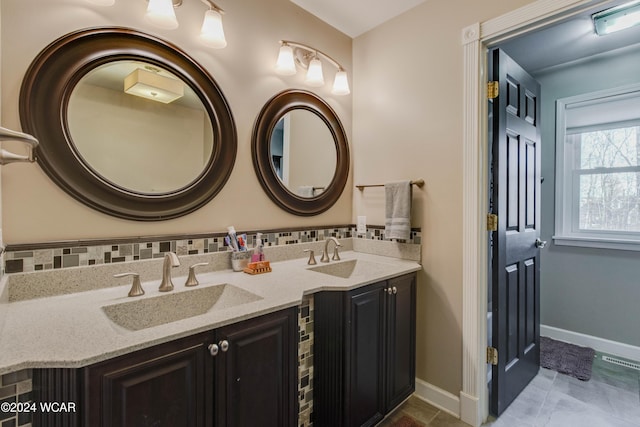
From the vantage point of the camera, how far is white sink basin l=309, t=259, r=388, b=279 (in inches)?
77.0

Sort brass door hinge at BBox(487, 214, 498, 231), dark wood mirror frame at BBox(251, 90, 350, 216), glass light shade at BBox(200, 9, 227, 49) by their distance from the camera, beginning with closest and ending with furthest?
1. glass light shade at BBox(200, 9, 227, 49)
2. brass door hinge at BBox(487, 214, 498, 231)
3. dark wood mirror frame at BBox(251, 90, 350, 216)

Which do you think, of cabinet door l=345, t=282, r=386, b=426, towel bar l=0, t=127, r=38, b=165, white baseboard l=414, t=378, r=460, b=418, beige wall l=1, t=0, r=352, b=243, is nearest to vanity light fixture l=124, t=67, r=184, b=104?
beige wall l=1, t=0, r=352, b=243

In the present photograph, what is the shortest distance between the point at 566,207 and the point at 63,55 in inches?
148

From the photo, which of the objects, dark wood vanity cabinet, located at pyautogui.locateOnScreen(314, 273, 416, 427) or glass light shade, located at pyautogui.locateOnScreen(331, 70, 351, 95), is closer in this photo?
dark wood vanity cabinet, located at pyautogui.locateOnScreen(314, 273, 416, 427)

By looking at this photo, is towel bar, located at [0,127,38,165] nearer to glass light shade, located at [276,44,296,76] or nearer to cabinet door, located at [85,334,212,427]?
cabinet door, located at [85,334,212,427]

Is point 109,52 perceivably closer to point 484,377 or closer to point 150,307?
point 150,307

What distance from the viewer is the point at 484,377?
5.89 ft

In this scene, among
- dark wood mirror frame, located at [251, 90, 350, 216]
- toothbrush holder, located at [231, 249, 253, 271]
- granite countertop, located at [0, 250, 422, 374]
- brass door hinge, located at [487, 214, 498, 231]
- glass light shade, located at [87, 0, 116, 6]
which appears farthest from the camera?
dark wood mirror frame, located at [251, 90, 350, 216]

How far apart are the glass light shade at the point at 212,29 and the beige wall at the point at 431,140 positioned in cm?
118

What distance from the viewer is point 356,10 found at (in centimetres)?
212

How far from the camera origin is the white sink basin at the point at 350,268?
1956 millimetres

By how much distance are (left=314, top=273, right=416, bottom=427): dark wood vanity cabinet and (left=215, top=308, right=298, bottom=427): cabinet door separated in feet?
0.84

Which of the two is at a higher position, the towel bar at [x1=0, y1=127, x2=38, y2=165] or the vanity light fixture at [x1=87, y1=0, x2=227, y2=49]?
the vanity light fixture at [x1=87, y1=0, x2=227, y2=49]

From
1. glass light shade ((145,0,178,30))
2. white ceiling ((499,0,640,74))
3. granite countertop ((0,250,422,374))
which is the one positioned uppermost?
white ceiling ((499,0,640,74))
